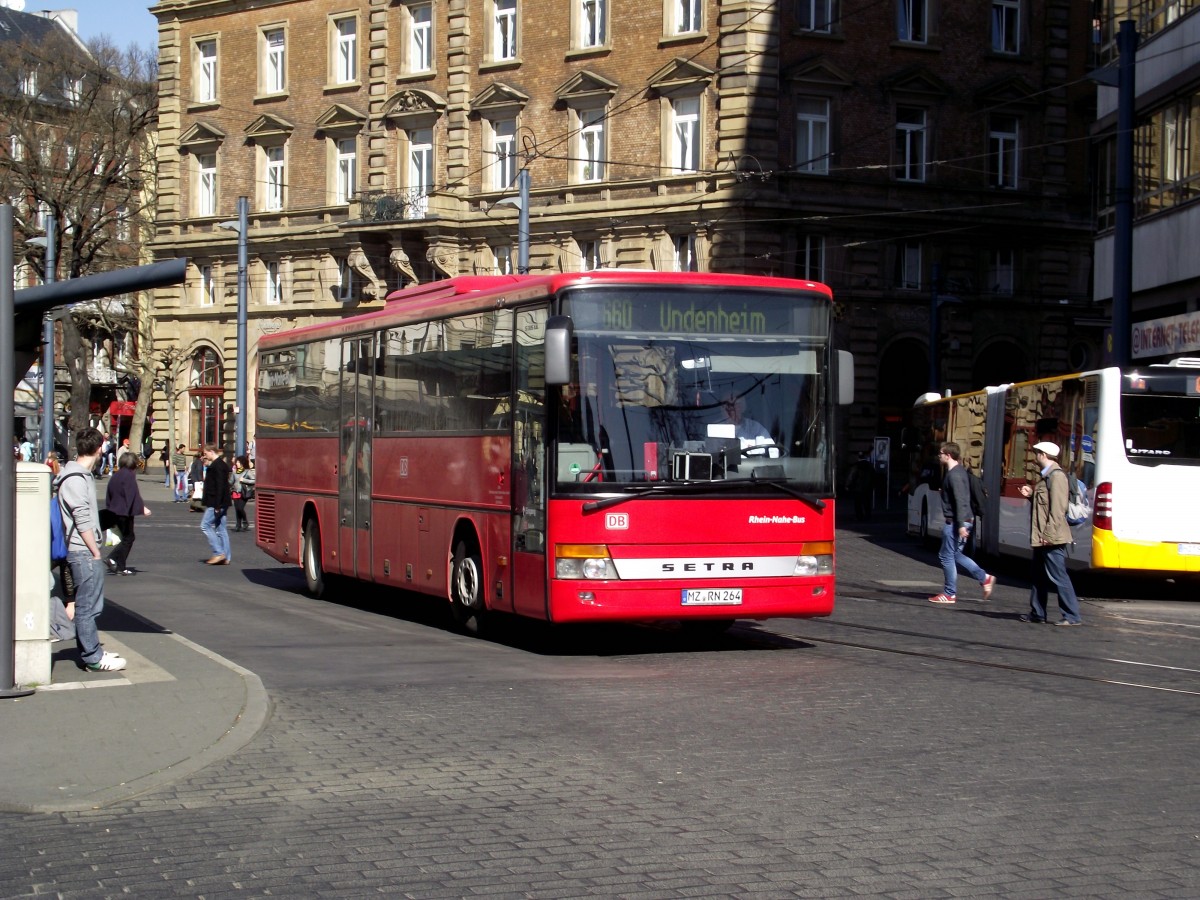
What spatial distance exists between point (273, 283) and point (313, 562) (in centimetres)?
3790

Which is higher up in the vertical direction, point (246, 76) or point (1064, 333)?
point (246, 76)

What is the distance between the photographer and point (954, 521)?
59.7 ft

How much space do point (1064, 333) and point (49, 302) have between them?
140 feet

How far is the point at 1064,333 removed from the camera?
49188mm

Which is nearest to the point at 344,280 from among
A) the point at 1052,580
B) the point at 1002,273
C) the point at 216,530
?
the point at 1002,273

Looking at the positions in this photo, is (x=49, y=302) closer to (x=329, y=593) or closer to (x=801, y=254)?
(x=329, y=593)

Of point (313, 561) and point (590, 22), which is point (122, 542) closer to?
point (313, 561)

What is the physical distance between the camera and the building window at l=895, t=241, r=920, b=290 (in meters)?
47.1

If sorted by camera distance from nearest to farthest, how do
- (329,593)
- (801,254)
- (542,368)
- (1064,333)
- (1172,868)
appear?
1. (1172,868)
2. (542,368)
3. (329,593)
4. (801,254)
5. (1064,333)

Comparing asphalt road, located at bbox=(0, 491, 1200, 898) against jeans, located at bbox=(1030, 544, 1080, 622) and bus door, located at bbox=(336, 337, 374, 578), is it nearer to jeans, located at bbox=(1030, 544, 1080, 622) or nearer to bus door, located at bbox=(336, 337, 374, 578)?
jeans, located at bbox=(1030, 544, 1080, 622)

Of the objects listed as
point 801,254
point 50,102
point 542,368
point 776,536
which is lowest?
point 776,536

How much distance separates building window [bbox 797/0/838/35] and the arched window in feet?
78.2

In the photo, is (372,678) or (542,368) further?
(542,368)

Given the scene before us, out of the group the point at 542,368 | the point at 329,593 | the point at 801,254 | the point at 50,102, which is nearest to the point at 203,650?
the point at 542,368
